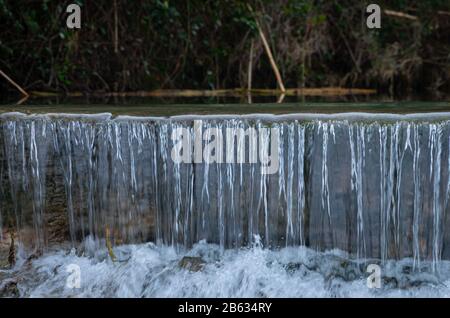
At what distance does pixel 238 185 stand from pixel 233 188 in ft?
0.11

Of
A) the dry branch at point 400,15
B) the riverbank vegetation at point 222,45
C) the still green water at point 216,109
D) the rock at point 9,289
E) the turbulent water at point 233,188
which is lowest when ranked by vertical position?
the rock at point 9,289

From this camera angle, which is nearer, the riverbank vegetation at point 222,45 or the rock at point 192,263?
the rock at point 192,263

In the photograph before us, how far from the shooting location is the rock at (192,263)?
12.2 ft

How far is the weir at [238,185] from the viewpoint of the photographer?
3.73 m

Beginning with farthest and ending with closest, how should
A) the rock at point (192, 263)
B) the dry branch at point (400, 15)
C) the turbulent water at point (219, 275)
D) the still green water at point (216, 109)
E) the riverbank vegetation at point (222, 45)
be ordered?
1. the dry branch at point (400, 15)
2. the riverbank vegetation at point (222, 45)
3. the still green water at point (216, 109)
4. the rock at point (192, 263)
5. the turbulent water at point (219, 275)

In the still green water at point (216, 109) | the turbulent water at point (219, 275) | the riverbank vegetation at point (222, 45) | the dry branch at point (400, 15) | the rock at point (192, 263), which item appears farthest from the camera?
the dry branch at point (400, 15)

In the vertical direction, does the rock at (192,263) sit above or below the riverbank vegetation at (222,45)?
below

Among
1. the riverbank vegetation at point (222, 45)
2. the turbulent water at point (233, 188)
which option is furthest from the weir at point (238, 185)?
the riverbank vegetation at point (222, 45)

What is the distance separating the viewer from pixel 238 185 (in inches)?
152

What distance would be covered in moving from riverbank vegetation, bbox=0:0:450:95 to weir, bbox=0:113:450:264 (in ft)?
12.5

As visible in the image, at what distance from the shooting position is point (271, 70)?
906 cm

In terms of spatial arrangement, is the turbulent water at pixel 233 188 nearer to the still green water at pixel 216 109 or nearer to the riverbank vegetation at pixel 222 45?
the still green water at pixel 216 109
